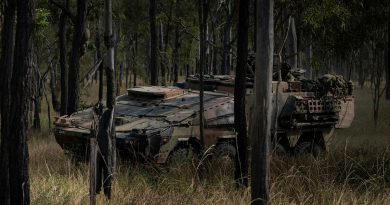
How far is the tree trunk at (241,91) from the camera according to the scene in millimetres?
7480

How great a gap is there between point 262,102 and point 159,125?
14.0 feet

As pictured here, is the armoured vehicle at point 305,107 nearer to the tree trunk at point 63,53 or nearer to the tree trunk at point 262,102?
the tree trunk at point 262,102

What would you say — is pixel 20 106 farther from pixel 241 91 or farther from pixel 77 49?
pixel 77 49

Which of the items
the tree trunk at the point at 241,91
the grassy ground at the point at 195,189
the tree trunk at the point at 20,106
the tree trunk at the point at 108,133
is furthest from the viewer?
the tree trunk at the point at 241,91

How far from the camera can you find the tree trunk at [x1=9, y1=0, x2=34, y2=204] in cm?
566

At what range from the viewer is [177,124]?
1016cm

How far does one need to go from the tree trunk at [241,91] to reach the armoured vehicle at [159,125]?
6.91 feet

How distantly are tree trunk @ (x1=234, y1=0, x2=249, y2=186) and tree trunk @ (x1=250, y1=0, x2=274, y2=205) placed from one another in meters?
1.33

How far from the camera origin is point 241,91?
7781 millimetres

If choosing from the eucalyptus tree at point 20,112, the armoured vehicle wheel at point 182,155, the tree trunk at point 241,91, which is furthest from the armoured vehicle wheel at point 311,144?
the eucalyptus tree at point 20,112

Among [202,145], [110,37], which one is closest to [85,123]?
[202,145]

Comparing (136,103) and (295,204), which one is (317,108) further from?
(295,204)

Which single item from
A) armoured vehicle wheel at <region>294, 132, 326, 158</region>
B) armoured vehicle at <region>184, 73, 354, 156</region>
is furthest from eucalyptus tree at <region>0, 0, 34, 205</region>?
armoured vehicle wheel at <region>294, 132, 326, 158</region>

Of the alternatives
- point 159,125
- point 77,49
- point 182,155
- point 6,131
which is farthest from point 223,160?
point 6,131
